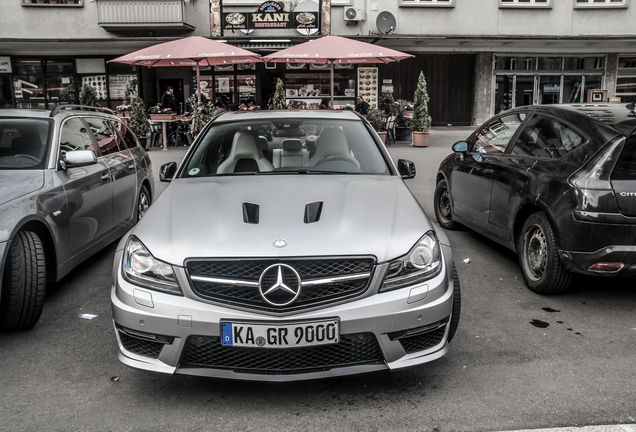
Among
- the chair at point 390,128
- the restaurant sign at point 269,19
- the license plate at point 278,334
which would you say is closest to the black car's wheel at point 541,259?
the license plate at point 278,334

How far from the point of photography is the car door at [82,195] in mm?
4555

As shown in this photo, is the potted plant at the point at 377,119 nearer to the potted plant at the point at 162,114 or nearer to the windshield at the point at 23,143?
the potted plant at the point at 162,114

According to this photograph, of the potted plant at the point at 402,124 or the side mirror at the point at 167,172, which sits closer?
the side mirror at the point at 167,172

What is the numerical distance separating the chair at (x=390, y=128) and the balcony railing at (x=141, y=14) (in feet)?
28.6

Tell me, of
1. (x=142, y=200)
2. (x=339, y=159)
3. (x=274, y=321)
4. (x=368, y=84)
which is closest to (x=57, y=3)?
(x=368, y=84)

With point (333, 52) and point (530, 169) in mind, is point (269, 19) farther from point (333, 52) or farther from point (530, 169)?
point (530, 169)

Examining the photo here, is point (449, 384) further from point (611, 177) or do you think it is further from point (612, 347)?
point (611, 177)

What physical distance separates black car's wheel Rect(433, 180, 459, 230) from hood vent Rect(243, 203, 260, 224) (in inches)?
153

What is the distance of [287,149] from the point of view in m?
4.40

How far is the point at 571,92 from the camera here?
78.4ft

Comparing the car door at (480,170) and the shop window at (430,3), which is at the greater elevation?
the shop window at (430,3)

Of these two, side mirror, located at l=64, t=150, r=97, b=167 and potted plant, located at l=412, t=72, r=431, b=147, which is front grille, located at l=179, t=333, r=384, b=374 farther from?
potted plant, located at l=412, t=72, r=431, b=147

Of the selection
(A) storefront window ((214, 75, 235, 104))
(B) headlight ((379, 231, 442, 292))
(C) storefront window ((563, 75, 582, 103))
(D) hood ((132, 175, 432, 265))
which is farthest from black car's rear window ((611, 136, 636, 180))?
(C) storefront window ((563, 75, 582, 103))

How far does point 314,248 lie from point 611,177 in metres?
2.45
